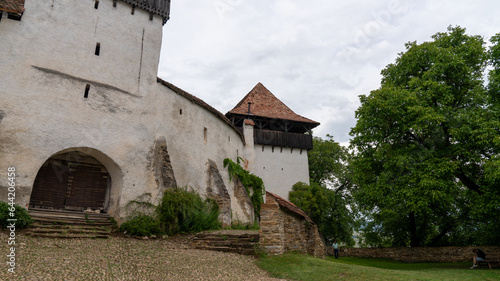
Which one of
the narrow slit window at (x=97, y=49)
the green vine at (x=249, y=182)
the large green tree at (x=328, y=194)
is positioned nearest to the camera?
the narrow slit window at (x=97, y=49)

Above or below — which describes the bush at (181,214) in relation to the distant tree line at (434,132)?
below

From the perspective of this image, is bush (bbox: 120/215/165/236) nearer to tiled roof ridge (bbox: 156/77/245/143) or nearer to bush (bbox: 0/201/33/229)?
bush (bbox: 0/201/33/229)

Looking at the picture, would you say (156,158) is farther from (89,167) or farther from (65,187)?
(65,187)

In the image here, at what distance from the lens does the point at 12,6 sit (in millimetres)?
10828

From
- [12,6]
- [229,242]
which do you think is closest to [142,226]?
[229,242]

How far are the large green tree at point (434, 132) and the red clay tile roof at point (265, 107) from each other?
11608 mm

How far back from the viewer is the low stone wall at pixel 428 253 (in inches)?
637

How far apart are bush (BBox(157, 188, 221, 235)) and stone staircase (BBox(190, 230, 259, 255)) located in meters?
1.21

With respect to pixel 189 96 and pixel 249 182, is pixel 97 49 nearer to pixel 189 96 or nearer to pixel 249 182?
pixel 189 96

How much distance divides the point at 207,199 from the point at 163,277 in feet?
29.1

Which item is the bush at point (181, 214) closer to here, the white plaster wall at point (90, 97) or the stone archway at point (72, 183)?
the white plaster wall at point (90, 97)

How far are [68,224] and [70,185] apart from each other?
6.91 feet

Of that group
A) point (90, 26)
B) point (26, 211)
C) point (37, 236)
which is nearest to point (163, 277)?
point (37, 236)

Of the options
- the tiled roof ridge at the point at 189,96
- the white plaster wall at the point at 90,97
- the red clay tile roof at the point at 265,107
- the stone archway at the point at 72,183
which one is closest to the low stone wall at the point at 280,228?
the white plaster wall at the point at 90,97
